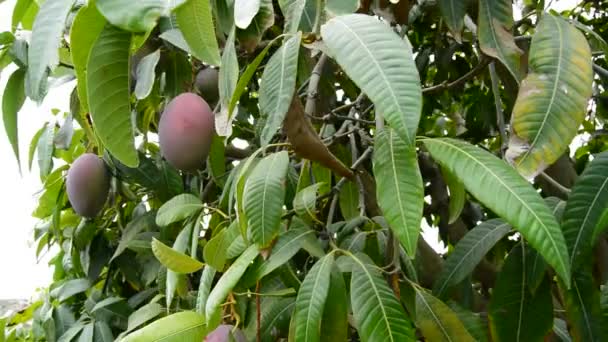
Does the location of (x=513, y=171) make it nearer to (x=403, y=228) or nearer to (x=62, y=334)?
(x=403, y=228)

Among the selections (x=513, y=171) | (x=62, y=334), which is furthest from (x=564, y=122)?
(x=62, y=334)

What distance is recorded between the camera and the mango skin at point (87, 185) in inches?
45.6

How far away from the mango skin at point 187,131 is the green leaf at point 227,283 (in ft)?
0.67

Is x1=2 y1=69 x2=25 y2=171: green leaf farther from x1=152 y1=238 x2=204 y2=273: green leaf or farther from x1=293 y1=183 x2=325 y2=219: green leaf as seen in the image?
x1=293 y1=183 x2=325 y2=219: green leaf

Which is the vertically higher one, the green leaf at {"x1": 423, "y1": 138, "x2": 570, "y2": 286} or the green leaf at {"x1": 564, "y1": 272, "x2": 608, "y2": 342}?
the green leaf at {"x1": 423, "y1": 138, "x2": 570, "y2": 286}

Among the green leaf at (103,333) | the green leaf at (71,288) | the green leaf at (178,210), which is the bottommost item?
the green leaf at (71,288)

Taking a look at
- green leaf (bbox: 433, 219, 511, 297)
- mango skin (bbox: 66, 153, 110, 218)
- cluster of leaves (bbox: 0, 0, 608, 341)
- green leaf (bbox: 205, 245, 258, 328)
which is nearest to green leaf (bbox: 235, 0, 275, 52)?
cluster of leaves (bbox: 0, 0, 608, 341)

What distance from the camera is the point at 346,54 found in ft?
1.80

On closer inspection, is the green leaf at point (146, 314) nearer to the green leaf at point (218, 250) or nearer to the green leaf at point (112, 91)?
the green leaf at point (218, 250)

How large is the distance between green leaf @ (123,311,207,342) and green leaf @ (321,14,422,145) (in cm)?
35

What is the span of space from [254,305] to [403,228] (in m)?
0.35

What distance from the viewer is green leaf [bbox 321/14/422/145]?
52 cm

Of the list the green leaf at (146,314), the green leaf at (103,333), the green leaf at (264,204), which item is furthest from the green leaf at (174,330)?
the green leaf at (103,333)

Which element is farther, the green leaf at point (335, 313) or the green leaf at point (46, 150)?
the green leaf at point (46, 150)
